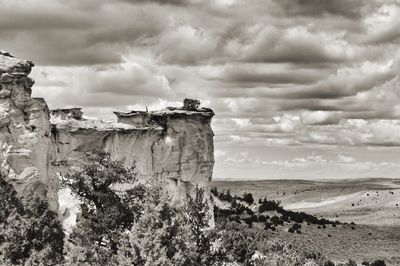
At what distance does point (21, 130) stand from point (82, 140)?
1227 centimetres

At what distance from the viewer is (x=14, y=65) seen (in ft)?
135

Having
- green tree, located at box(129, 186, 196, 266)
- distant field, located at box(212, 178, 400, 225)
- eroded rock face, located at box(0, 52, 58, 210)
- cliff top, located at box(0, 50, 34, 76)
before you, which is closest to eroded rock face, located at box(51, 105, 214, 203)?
eroded rock face, located at box(0, 52, 58, 210)

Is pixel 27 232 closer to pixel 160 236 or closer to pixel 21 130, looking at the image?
pixel 160 236

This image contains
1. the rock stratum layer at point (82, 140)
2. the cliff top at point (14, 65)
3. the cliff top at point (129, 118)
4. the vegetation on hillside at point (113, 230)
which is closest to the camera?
the vegetation on hillside at point (113, 230)

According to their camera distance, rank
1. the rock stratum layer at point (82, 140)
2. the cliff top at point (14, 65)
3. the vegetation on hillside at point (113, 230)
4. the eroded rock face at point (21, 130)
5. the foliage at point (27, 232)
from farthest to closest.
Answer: the rock stratum layer at point (82, 140) < the cliff top at point (14, 65) < the eroded rock face at point (21, 130) < the foliage at point (27, 232) < the vegetation on hillside at point (113, 230)

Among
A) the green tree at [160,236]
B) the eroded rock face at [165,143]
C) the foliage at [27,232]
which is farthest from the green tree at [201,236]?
the eroded rock face at [165,143]

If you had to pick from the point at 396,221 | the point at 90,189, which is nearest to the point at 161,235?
the point at 90,189

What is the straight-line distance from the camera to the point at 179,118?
6031 centimetres

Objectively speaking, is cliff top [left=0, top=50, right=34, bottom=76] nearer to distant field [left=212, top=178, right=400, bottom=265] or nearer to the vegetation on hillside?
the vegetation on hillside

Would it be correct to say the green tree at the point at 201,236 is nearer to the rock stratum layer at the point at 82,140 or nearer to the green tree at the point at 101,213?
the green tree at the point at 101,213

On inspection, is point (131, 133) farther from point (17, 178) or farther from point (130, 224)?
point (130, 224)

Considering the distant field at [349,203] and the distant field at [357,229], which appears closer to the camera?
the distant field at [357,229]

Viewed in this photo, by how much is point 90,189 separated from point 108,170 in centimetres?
136

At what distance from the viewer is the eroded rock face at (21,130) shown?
40469 millimetres
